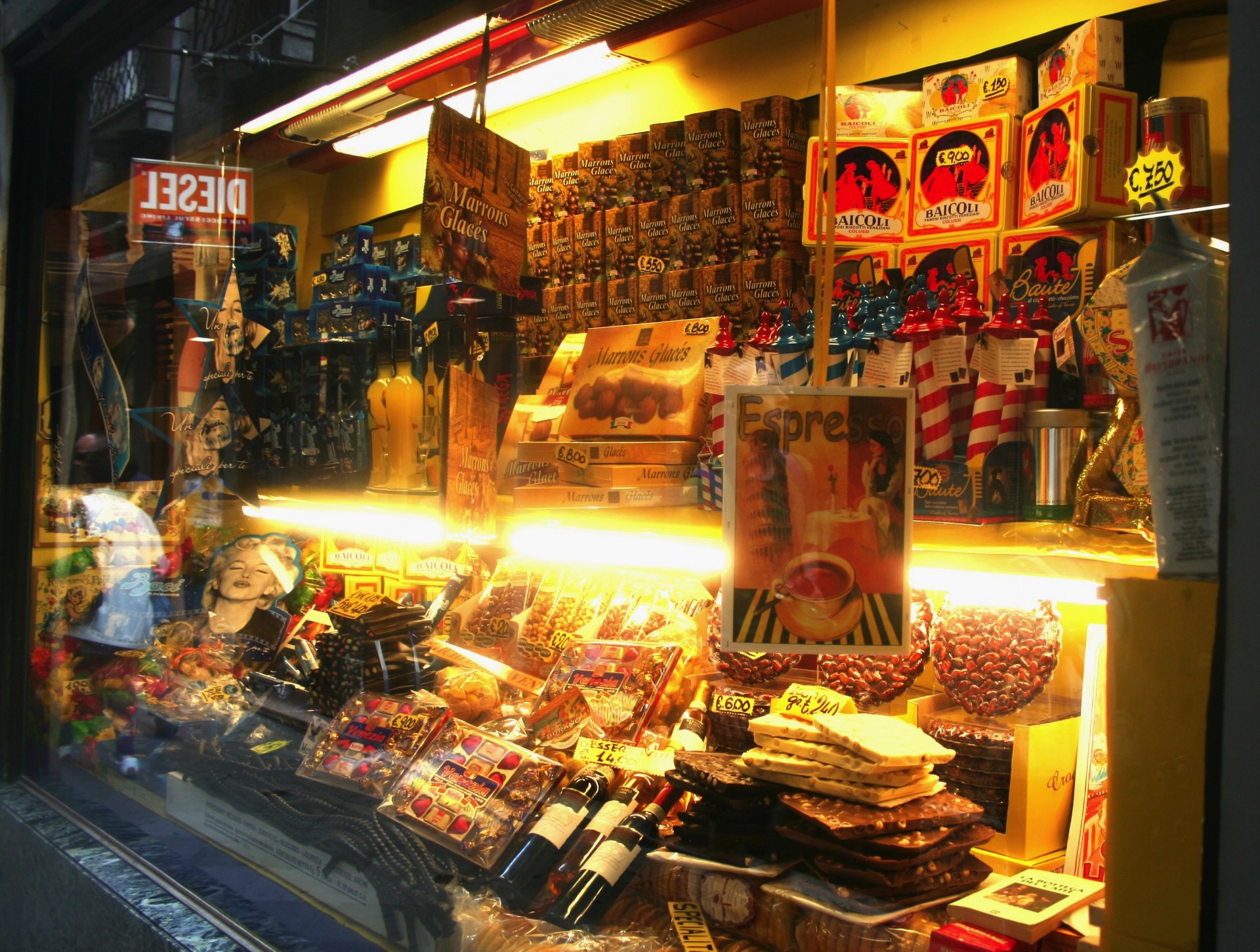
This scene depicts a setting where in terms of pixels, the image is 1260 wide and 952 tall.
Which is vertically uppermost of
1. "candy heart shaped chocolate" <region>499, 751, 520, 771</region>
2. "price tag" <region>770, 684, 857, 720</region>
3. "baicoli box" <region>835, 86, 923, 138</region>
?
"baicoli box" <region>835, 86, 923, 138</region>

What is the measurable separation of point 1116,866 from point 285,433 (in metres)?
2.36

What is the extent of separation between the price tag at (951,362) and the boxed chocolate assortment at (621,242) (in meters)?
1.07

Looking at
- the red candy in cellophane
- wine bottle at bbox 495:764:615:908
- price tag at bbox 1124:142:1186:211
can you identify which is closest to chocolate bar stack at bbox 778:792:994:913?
the red candy in cellophane

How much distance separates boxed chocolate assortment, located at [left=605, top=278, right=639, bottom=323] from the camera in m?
2.44

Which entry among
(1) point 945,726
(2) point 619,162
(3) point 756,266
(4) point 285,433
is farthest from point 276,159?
(1) point 945,726

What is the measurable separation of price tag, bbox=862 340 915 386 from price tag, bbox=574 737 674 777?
74cm

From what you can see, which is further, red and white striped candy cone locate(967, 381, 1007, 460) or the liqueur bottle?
the liqueur bottle

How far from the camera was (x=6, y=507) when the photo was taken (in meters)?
2.88

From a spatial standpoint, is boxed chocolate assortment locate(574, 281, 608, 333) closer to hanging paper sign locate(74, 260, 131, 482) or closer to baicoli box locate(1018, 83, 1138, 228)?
baicoli box locate(1018, 83, 1138, 228)

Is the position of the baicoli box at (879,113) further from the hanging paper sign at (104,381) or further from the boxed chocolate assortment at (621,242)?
the hanging paper sign at (104,381)

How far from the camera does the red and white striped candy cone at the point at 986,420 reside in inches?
55.7

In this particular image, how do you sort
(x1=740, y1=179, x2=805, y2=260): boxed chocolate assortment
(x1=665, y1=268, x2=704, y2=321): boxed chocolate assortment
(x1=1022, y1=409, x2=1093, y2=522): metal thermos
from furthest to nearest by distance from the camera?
(x1=665, y1=268, x2=704, y2=321): boxed chocolate assortment < (x1=740, y1=179, x2=805, y2=260): boxed chocolate assortment < (x1=1022, y1=409, x2=1093, y2=522): metal thermos

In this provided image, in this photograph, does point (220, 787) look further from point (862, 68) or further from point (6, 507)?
point (862, 68)

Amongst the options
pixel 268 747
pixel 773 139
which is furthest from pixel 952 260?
pixel 268 747
